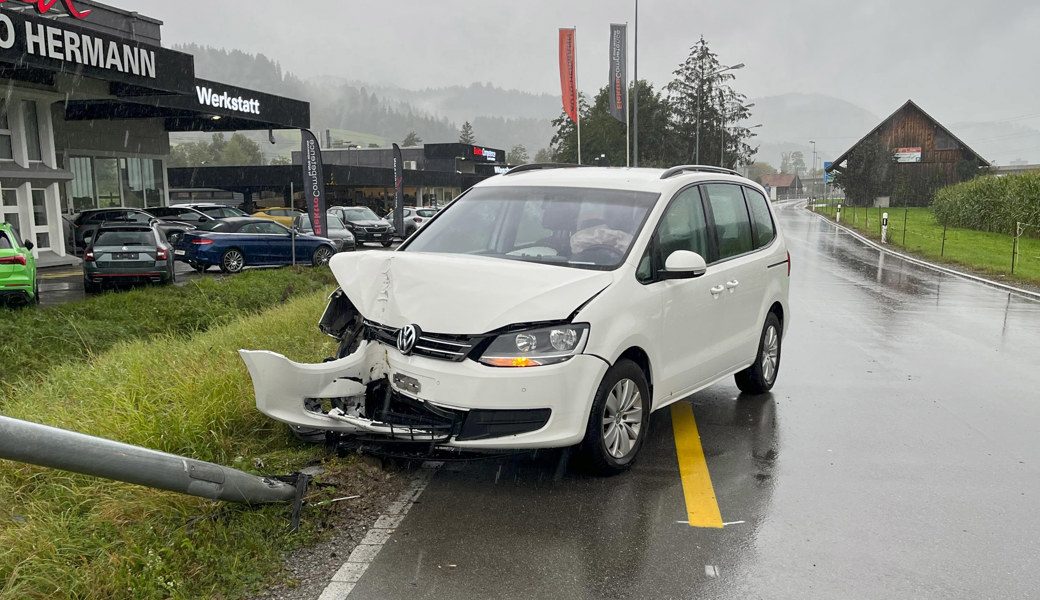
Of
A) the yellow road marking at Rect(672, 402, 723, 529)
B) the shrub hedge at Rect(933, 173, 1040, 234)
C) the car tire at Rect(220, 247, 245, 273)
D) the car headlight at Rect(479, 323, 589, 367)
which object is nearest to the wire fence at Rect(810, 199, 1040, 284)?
the shrub hedge at Rect(933, 173, 1040, 234)

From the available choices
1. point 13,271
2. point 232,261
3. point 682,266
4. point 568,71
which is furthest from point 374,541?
point 568,71

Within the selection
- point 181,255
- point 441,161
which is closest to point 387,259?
point 181,255

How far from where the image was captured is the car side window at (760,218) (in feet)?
24.6

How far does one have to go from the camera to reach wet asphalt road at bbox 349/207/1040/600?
395 centimetres

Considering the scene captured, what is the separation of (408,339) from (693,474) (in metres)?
2.07

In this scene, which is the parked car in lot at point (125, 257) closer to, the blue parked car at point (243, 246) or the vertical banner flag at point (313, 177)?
the vertical banner flag at point (313, 177)

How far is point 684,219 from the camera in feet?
20.3

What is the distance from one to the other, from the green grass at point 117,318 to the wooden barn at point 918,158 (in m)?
66.9

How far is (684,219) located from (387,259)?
2236 millimetres

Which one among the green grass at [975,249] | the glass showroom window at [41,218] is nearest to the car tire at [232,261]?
the glass showroom window at [41,218]

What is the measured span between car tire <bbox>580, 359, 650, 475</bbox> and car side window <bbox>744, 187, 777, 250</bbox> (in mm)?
2614

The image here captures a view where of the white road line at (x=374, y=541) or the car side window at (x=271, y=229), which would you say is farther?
the car side window at (x=271, y=229)

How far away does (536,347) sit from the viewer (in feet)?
15.5

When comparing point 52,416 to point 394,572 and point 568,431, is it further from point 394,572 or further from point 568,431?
point 568,431
